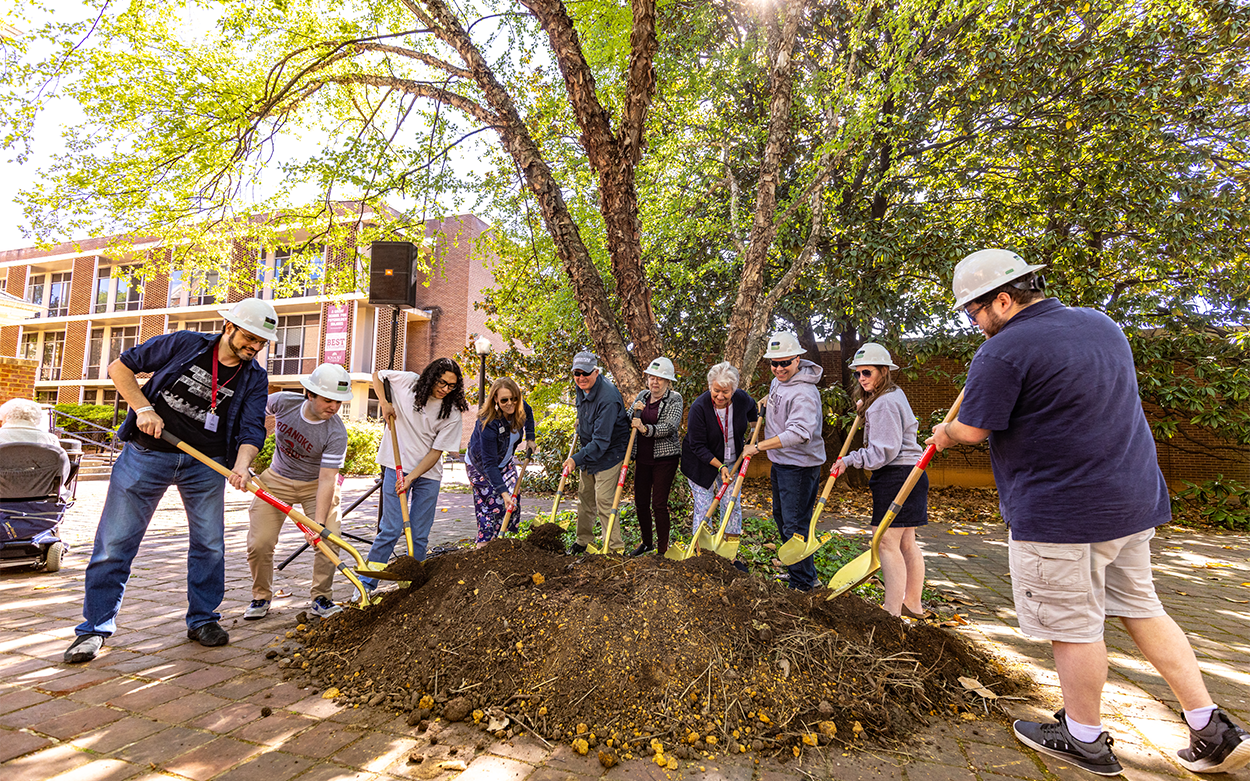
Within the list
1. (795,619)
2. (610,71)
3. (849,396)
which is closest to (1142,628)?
(795,619)

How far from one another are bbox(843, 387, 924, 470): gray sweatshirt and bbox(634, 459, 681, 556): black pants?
192 cm

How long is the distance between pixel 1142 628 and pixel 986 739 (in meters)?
0.75

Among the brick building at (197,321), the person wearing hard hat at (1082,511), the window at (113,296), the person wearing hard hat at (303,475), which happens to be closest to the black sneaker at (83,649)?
the person wearing hard hat at (303,475)

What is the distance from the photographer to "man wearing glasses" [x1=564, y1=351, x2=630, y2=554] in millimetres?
5035

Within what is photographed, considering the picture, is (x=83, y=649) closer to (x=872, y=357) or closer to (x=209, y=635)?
(x=209, y=635)

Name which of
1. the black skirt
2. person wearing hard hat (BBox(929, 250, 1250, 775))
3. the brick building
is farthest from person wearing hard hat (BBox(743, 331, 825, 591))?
the brick building

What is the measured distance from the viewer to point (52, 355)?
28359 millimetres

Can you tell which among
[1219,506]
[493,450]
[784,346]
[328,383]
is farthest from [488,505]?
[1219,506]

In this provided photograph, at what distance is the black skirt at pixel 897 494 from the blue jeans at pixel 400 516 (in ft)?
9.81

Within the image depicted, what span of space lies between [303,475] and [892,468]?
3861mm

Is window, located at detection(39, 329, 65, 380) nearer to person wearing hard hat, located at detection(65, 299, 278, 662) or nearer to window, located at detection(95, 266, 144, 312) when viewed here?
window, located at detection(95, 266, 144, 312)

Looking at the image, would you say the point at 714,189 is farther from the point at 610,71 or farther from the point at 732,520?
the point at 732,520

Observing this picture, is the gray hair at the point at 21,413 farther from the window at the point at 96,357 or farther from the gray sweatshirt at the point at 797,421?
the window at the point at 96,357

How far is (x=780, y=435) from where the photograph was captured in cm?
419
